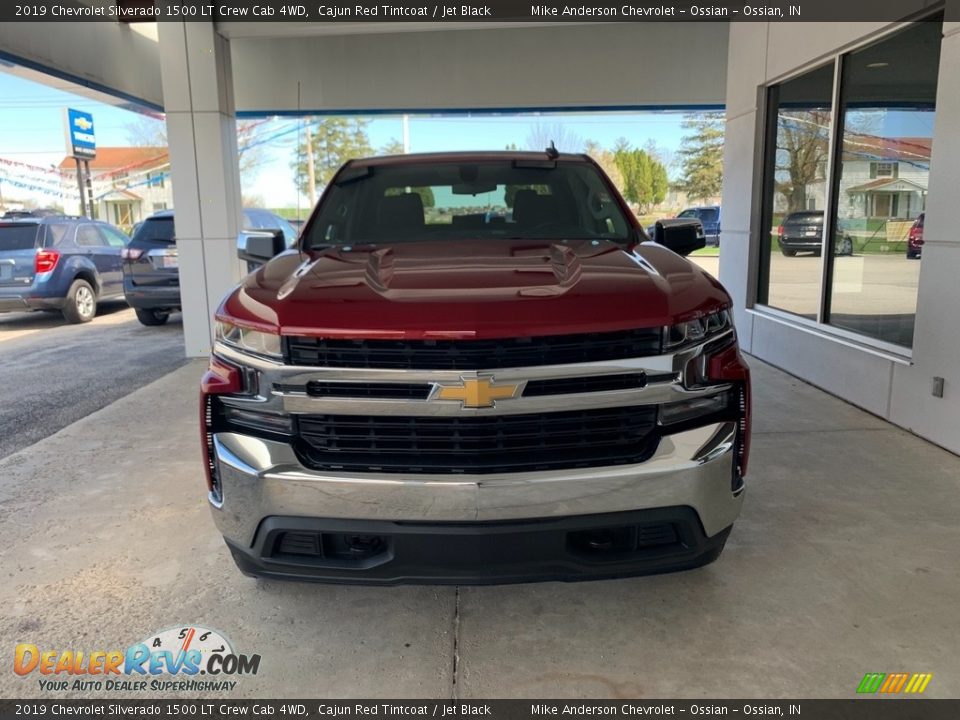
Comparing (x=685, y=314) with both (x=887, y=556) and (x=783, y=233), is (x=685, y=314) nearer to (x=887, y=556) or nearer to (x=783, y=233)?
(x=887, y=556)

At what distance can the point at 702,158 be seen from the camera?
119ft

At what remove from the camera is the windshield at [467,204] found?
344cm

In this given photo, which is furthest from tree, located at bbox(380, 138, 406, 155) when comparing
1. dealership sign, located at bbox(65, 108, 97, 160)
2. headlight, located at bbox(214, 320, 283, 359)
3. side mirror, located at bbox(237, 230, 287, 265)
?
headlight, located at bbox(214, 320, 283, 359)

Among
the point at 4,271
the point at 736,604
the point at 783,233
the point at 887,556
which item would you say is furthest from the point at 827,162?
the point at 4,271

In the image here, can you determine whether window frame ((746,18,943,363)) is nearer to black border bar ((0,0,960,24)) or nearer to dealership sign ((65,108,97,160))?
black border bar ((0,0,960,24))

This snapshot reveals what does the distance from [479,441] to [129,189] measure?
153 ft

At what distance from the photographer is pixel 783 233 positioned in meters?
7.04

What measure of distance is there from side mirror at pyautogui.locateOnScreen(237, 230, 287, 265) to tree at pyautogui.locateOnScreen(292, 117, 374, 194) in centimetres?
1038

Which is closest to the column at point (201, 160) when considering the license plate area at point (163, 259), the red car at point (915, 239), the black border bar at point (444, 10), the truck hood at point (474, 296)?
the black border bar at point (444, 10)

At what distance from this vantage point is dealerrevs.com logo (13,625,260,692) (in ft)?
7.84

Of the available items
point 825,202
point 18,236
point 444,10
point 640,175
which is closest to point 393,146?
point 640,175

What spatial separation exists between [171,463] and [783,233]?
19.3ft

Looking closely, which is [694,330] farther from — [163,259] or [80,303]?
[80,303]
